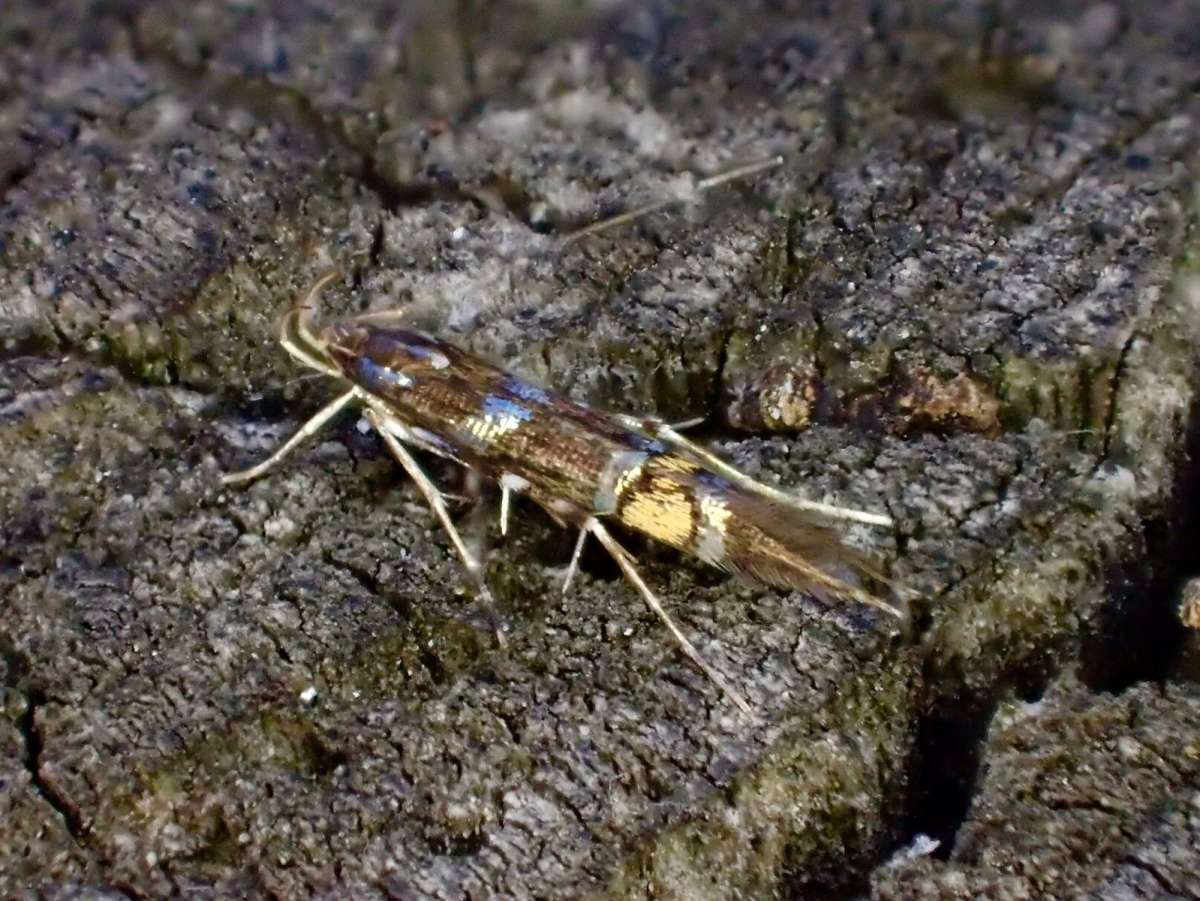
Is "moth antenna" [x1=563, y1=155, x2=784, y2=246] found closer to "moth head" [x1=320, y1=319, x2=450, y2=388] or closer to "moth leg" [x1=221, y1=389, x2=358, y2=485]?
"moth head" [x1=320, y1=319, x2=450, y2=388]

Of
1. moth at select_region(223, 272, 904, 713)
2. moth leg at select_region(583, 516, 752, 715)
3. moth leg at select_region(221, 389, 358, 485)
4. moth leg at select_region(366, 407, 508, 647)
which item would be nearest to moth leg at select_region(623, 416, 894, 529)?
moth at select_region(223, 272, 904, 713)

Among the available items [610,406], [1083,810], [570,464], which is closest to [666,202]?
[610,406]

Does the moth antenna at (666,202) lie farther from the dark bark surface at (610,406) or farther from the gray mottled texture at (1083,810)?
the gray mottled texture at (1083,810)

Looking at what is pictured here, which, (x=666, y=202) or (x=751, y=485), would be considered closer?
(x=751, y=485)

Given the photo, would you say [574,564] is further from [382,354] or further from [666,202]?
[666,202]

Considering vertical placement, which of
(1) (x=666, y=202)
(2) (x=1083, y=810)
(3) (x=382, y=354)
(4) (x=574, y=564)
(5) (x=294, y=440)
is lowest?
(2) (x=1083, y=810)

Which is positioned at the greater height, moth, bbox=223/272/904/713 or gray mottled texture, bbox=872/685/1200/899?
moth, bbox=223/272/904/713

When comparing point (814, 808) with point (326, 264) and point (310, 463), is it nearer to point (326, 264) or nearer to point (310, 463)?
point (310, 463)

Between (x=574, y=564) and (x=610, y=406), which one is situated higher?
(x=610, y=406)

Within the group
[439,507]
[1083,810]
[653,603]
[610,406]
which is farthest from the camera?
[610,406]
